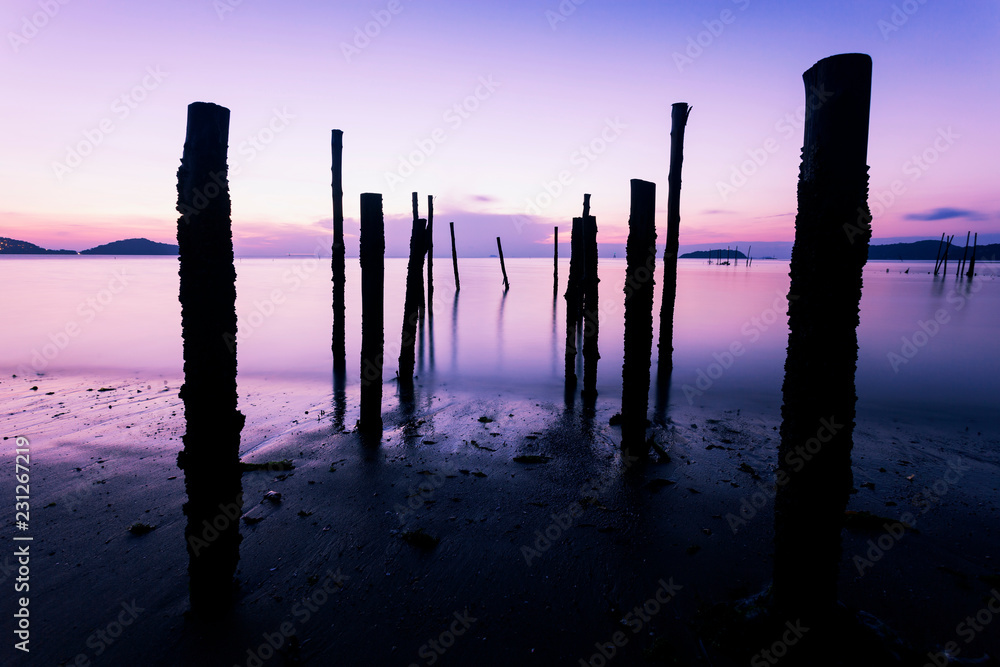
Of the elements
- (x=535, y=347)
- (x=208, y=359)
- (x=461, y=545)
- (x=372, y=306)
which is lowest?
(x=461, y=545)

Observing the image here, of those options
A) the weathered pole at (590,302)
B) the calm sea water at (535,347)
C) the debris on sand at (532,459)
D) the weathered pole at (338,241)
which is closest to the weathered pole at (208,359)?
the debris on sand at (532,459)

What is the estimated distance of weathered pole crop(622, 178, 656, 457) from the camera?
19.9ft

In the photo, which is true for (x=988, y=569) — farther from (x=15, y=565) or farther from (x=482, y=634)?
(x=15, y=565)

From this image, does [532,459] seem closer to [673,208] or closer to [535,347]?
[673,208]

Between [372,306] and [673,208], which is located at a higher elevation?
[673,208]

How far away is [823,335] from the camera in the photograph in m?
2.86

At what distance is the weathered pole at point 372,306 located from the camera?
694 cm

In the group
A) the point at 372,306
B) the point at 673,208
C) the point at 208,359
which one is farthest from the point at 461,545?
the point at 673,208

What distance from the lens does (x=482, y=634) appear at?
3377mm

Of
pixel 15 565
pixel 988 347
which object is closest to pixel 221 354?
pixel 15 565

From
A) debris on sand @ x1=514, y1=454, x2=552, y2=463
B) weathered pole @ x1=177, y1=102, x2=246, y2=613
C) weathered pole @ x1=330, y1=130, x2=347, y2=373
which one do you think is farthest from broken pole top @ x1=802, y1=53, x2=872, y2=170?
weathered pole @ x1=330, y1=130, x2=347, y2=373

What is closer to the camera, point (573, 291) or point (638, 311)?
point (638, 311)

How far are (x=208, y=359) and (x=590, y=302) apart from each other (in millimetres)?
6808

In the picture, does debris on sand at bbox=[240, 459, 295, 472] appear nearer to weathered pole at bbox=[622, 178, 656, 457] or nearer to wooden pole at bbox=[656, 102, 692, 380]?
weathered pole at bbox=[622, 178, 656, 457]
